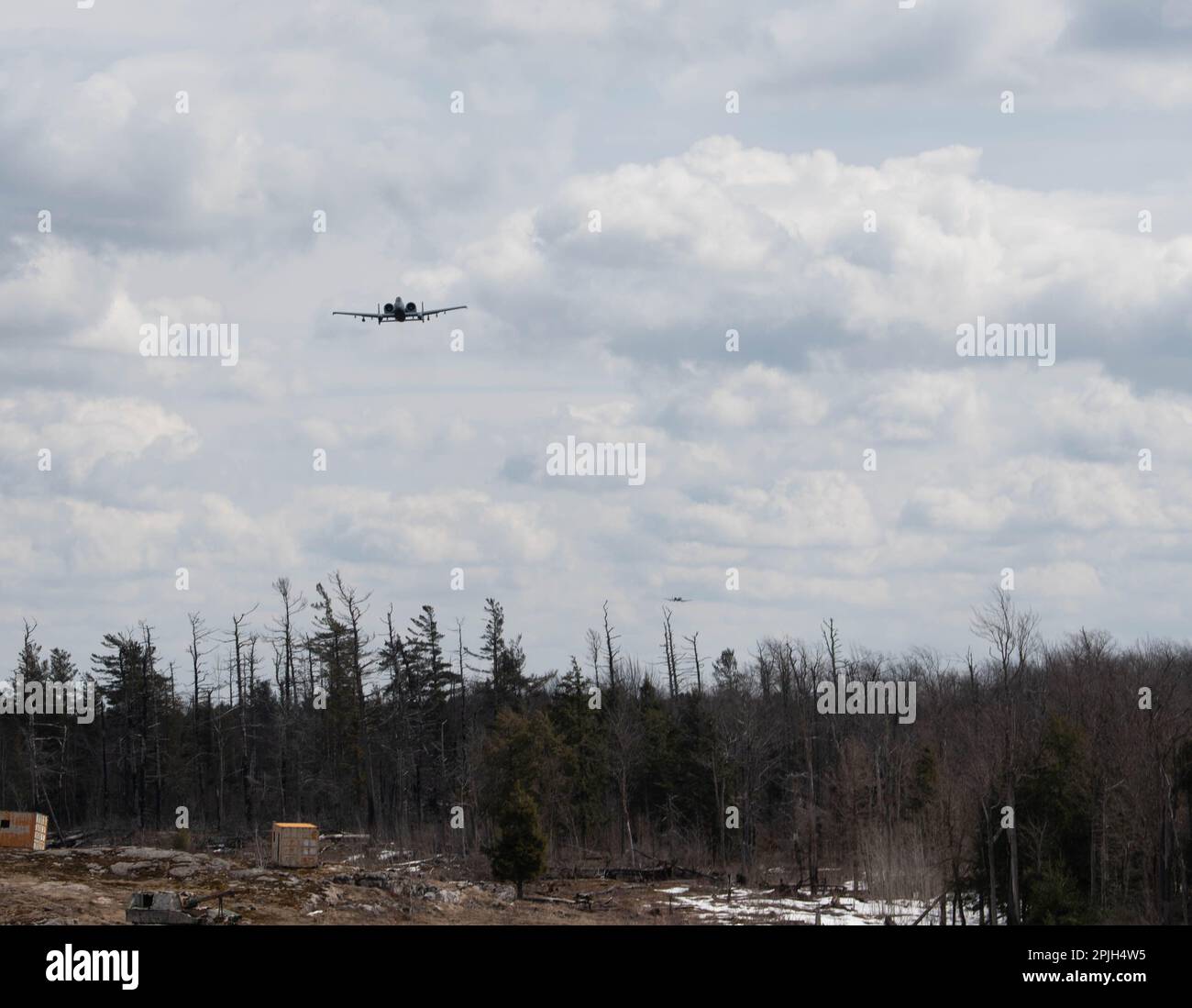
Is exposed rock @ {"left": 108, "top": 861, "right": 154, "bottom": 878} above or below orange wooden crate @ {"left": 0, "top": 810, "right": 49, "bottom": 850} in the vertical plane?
below

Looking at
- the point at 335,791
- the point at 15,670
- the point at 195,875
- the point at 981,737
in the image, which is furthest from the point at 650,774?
the point at 15,670

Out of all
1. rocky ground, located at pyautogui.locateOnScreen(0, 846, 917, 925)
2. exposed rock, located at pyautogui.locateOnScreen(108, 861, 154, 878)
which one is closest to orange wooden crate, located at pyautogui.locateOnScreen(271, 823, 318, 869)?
rocky ground, located at pyautogui.locateOnScreen(0, 846, 917, 925)

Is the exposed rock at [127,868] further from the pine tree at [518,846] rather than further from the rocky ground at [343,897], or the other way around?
the pine tree at [518,846]

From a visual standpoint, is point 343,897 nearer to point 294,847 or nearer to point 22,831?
point 294,847

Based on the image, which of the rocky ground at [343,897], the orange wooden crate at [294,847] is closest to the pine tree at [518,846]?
the rocky ground at [343,897]

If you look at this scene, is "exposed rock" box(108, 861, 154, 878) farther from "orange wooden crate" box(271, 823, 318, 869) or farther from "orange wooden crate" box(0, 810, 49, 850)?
"orange wooden crate" box(0, 810, 49, 850)
